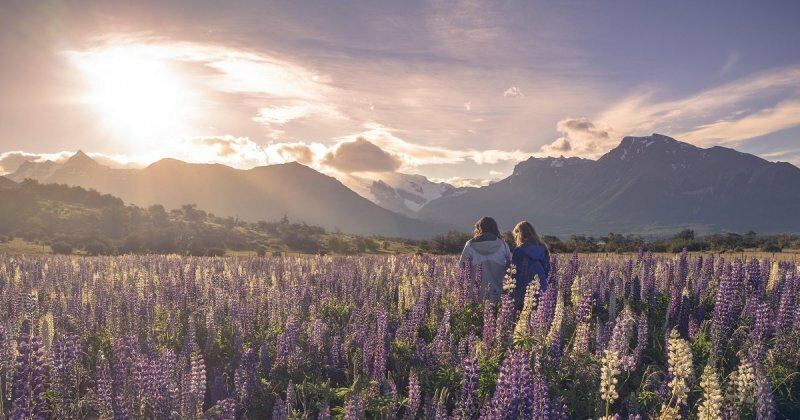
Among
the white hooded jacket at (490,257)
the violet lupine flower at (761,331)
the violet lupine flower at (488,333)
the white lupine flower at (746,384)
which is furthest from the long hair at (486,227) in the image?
the white lupine flower at (746,384)

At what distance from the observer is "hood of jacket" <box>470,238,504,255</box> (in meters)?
11.6

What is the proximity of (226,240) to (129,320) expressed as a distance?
62.0 m

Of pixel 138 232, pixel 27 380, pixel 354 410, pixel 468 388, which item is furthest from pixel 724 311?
pixel 138 232

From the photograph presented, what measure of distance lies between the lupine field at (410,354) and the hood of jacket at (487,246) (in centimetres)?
114

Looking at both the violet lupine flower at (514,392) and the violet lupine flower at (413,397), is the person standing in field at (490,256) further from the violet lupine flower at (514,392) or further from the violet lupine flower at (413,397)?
the violet lupine flower at (514,392)

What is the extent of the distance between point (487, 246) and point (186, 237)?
60.8 m

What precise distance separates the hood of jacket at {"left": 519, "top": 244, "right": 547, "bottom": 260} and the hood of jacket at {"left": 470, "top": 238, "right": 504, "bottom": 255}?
1.15 metres

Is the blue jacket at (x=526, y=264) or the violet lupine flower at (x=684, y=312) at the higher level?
the blue jacket at (x=526, y=264)

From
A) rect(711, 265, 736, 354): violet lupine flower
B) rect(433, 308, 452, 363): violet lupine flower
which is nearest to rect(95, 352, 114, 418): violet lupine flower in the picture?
rect(433, 308, 452, 363): violet lupine flower

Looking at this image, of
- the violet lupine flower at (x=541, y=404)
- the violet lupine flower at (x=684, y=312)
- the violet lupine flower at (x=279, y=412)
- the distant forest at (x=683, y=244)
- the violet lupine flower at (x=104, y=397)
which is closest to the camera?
the violet lupine flower at (x=541, y=404)

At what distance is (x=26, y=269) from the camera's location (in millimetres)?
16000

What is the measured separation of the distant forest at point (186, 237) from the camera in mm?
49656

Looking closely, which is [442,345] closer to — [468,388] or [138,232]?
[468,388]

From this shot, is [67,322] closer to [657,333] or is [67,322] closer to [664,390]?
[664,390]
